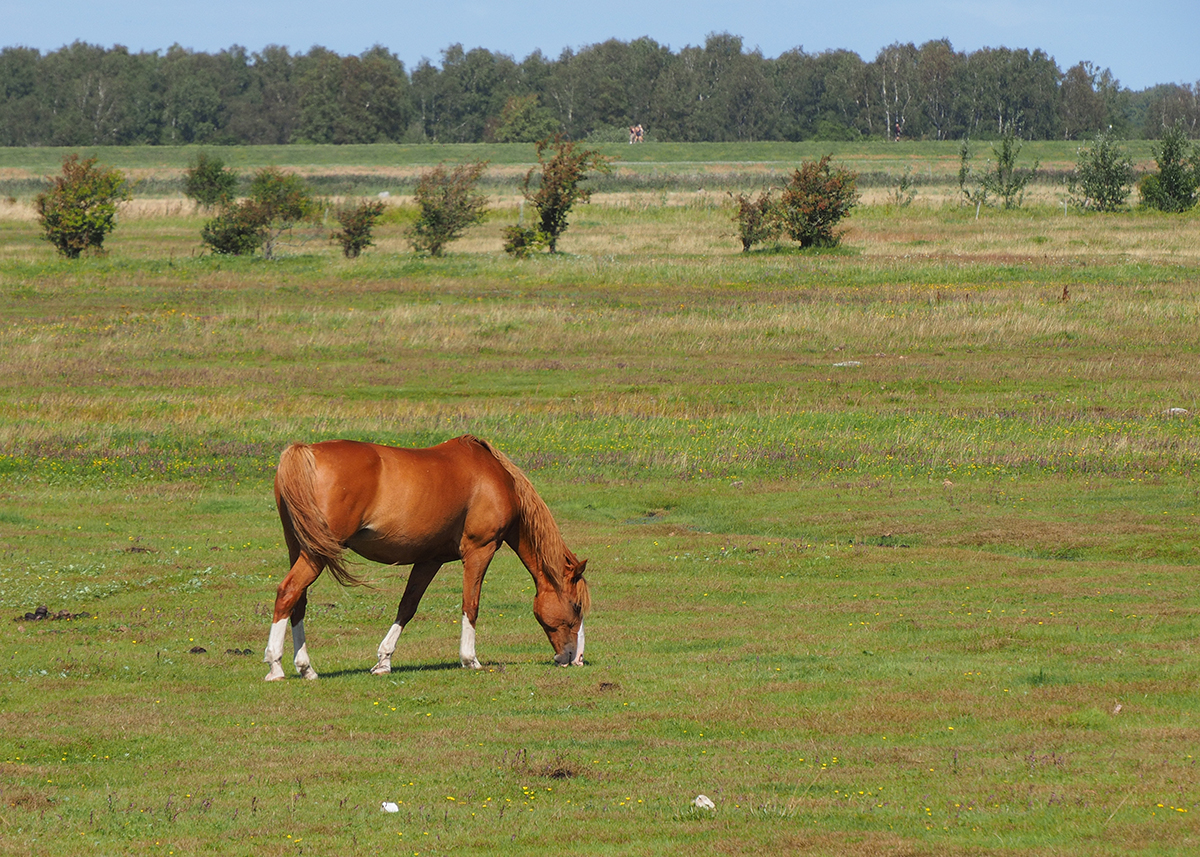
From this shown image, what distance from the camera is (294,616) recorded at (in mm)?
12078

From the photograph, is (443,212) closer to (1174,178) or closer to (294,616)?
(1174,178)

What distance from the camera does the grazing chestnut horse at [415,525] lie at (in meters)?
11.6

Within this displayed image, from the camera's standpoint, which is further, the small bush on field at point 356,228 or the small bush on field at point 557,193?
the small bush on field at point 557,193

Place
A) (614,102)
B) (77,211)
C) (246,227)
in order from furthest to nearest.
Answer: (614,102)
(77,211)
(246,227)

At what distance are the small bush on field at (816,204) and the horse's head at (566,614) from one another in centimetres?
5212

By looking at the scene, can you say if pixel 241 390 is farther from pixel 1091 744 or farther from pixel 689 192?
pixel 689 192

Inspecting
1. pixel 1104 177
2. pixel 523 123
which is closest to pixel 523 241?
pixel 1104 177

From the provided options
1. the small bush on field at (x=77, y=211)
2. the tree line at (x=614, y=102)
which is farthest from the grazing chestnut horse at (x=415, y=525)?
the tree line at (x=614, y=102)

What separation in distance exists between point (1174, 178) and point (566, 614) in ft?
248

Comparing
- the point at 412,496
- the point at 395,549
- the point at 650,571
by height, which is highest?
the point at 412,496

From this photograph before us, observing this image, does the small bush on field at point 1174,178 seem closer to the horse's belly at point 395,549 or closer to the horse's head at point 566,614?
the horse's head at point 566,614

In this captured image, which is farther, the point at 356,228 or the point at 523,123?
the point at 523,123

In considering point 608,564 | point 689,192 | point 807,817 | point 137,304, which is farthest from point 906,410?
point 689,192

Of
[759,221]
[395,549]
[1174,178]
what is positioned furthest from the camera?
[1174,178]
